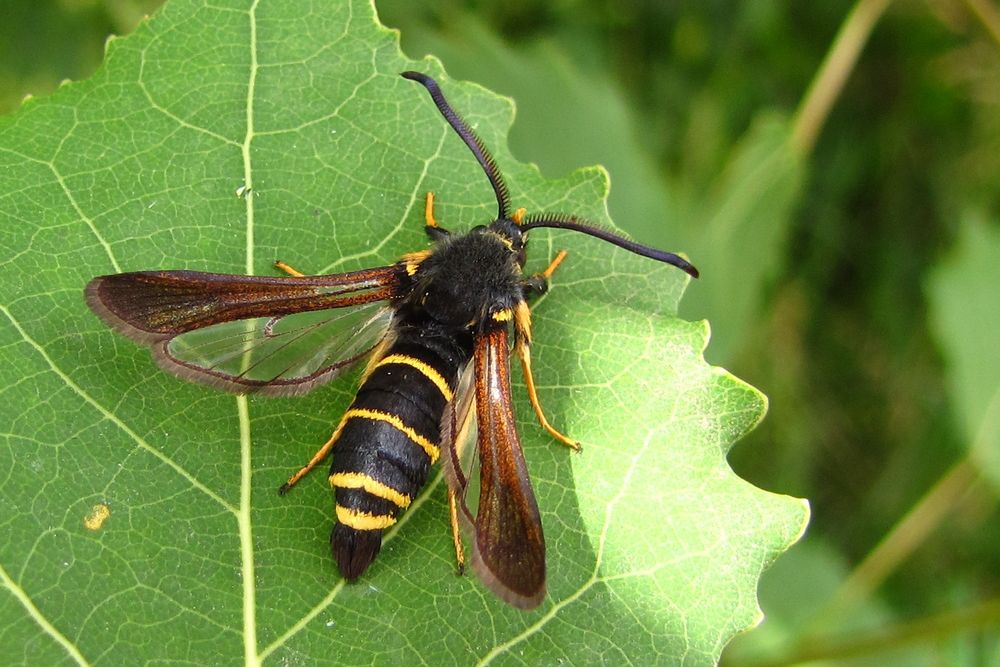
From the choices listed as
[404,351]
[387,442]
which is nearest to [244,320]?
[404,351]

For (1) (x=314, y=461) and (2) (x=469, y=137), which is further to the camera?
(2) (x=469, y=137)

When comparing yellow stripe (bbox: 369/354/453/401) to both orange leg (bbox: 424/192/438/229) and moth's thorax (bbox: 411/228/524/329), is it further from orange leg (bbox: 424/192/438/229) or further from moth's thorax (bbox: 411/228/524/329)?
orange leg (bbox: 424/192/438/229)

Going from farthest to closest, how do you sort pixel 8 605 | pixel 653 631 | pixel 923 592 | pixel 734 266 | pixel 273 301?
pixel 923 592 < pixel 734 266 < pixel 273 301 < pixel 653 631 < pixel 8 605

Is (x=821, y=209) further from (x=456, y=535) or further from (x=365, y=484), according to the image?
(x=365, y=484)

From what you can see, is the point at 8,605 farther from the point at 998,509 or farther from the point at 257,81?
the point at 998,509

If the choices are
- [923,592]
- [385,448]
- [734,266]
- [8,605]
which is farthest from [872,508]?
[8,605]

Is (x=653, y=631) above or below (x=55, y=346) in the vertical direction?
above
